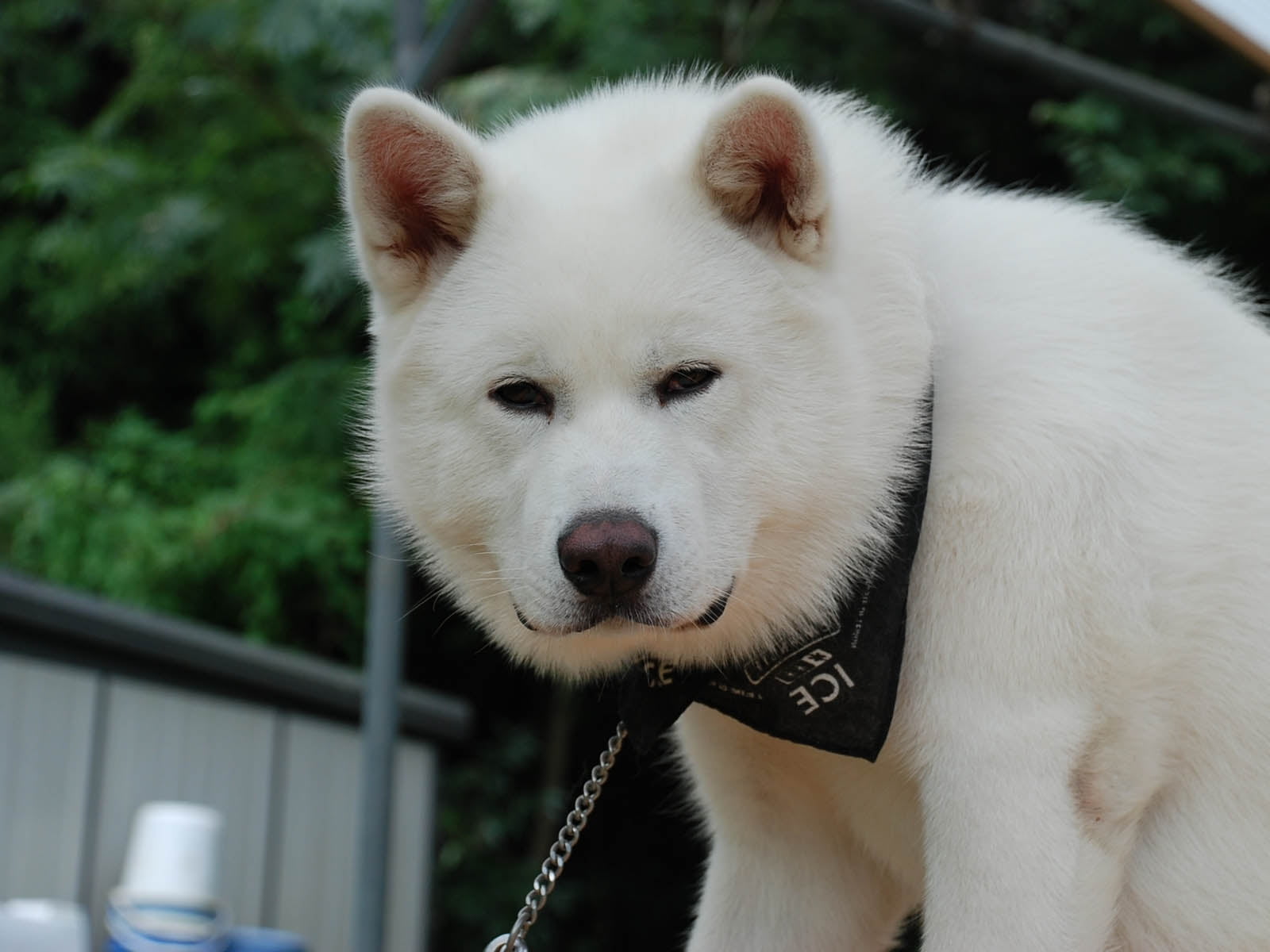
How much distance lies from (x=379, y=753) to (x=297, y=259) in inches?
157

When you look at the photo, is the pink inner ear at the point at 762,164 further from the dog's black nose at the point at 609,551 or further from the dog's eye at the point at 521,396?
the dog's black nose at the point at 609,551

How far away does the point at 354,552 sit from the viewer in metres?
8.32

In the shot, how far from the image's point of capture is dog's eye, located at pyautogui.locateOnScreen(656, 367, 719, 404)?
2328 mm

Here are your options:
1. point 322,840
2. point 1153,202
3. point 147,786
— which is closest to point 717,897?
point 147,786

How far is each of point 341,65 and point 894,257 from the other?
646 cm

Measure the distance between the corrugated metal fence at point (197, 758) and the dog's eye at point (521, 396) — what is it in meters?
2.95

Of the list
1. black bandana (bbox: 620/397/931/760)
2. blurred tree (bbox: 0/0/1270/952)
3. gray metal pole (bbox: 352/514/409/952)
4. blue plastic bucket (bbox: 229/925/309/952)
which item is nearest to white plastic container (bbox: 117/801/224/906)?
blue plastic bucket (bbox: 229/925/309/952)

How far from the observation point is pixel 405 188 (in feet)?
8.43

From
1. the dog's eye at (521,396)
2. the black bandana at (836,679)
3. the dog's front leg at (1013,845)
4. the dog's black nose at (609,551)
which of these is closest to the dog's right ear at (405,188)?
the dog's eye at (521,396)

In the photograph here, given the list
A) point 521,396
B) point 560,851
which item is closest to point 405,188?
point 521,396

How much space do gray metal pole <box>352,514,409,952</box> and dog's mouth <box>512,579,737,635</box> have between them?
9.31ft

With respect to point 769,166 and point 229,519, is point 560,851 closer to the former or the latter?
point 769,166

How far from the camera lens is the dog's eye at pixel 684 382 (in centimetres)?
233

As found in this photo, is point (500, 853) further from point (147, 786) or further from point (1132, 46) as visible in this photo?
point (1132, 46)
